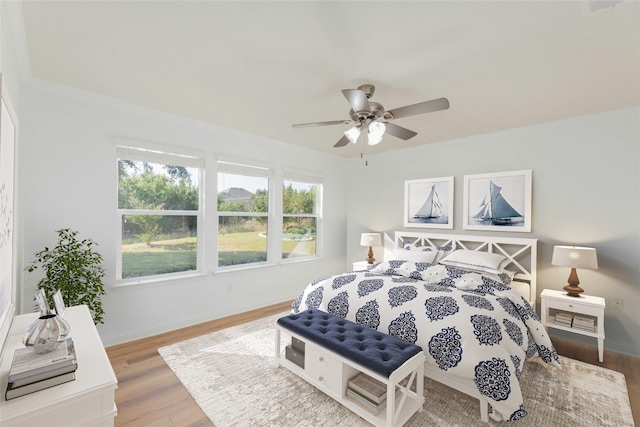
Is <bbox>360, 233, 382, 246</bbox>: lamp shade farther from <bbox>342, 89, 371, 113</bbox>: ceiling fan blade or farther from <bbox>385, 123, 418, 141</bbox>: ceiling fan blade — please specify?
<bbox>342, 89, 371, 113</bbox>: ceiling fan blade

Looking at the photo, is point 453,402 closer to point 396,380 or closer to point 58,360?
point 396,380

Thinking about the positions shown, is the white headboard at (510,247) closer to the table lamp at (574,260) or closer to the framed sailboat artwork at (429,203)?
the framed sailboat artwork at (429,203)

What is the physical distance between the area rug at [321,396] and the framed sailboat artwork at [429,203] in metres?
2.11

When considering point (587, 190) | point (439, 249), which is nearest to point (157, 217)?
point (439, 249)

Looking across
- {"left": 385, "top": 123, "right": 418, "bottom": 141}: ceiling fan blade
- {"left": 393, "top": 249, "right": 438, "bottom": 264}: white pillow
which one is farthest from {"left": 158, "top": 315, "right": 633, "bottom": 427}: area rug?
{"left": 385, "top": 123, "right": 418, "bottom": 141}: ceiling fan blade

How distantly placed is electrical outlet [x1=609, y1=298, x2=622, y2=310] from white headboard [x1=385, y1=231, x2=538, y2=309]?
0.65m

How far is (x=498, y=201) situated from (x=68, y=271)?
475 centimetres

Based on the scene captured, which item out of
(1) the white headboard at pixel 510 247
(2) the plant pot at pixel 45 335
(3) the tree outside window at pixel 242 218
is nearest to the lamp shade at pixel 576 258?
(1) the white headboard at pixel 510 247

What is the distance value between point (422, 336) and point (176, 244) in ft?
9.78

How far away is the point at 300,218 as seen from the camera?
5121 mm

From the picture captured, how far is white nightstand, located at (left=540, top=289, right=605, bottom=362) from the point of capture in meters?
2.88

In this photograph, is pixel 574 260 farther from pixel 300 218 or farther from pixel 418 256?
pixel 300 218

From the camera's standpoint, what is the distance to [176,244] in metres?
3.67

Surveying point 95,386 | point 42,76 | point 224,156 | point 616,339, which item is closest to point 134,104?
point 42,76
